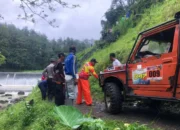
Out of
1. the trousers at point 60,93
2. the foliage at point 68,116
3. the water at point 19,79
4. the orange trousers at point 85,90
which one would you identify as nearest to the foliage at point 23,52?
the water at point 19,79

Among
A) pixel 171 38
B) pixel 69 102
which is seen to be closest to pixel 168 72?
pixel 171 38

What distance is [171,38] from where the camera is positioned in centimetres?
601

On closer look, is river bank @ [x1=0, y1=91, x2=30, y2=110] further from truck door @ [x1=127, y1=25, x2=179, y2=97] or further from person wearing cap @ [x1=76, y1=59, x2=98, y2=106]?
truck door @ [x1=127, y1=25, x2=179, y2=97]

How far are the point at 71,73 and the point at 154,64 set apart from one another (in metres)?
3.29

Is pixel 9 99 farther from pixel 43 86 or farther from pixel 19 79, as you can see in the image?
pixel 19 79

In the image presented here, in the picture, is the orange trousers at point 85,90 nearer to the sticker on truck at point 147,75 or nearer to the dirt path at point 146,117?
the dirt path at point 146,117

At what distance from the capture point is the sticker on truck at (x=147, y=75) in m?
5.93

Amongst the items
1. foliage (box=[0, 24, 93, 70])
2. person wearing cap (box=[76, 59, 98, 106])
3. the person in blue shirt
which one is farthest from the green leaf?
foliage (box=[0, 24, 93, 70])

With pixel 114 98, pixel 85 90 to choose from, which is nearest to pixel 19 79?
pixel 85 90

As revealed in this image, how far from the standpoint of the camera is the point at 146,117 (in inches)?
284

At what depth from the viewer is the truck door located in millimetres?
5703

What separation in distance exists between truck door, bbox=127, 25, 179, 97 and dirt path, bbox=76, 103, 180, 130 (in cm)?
68

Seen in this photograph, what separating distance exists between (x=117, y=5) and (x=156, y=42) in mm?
29681

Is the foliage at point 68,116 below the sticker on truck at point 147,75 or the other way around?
below
